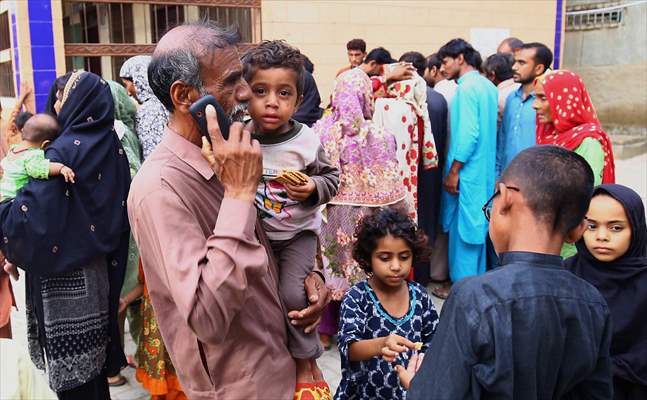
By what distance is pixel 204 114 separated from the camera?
1381 mm

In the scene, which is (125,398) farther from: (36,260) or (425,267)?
(425,267)

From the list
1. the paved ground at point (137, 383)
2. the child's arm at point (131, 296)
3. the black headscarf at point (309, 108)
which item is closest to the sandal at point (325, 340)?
the paved ground at point (137, 383)

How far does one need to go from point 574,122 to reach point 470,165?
4.67 feet

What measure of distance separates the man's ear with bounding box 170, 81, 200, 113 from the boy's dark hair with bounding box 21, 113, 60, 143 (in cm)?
A: 167

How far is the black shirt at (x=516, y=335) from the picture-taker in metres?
1.43

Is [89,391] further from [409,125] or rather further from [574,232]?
[409,125]

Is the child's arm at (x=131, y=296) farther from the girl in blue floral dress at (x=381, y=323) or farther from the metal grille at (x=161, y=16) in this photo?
the metal grille at (x=161, y=16)

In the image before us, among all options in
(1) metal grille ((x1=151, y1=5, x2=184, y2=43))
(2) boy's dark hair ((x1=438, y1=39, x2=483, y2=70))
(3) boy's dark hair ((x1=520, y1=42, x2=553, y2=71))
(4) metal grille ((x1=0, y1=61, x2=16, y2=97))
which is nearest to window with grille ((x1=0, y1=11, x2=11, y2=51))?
(4) metal grille ((x1=0, y1=61, x2=16, y2=97))

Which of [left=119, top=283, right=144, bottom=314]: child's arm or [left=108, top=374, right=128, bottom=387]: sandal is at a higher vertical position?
[left=119, top=283, right=144, bottom=314]: child's arm

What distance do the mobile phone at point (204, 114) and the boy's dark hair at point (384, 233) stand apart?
1.54 metres

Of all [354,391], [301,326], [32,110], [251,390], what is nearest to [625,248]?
[354,391]

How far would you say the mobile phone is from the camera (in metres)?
1.38

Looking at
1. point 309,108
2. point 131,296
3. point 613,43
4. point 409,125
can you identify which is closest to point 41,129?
point 131,296

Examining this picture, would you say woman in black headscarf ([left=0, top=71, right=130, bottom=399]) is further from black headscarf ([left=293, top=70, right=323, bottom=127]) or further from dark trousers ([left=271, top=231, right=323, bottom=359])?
black headscarf ([left=293, top=70, right=323, bottom=127])
